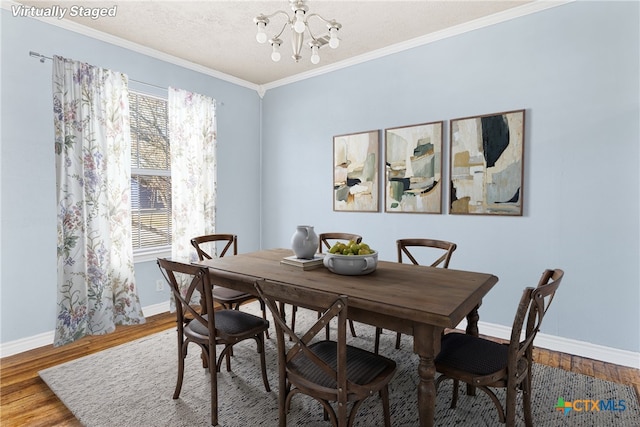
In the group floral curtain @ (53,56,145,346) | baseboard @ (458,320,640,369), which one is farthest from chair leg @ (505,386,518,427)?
floral curtain @ (53,56,145,346)

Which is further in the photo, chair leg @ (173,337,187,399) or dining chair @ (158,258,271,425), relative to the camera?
chair leg @ (173,337,187,399)

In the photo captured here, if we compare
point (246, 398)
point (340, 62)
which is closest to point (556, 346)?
point (246, 398)

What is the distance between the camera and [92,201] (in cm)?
302

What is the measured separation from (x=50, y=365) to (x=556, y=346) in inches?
149

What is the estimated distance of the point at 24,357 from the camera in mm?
2643

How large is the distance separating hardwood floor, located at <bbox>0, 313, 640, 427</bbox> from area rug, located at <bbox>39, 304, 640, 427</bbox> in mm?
70

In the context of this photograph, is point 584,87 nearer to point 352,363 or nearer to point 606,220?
point 606,220

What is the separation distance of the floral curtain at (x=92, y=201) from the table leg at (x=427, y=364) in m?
2.82

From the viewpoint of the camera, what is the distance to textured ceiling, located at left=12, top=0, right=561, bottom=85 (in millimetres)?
2674

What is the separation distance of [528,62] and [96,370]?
3.94m

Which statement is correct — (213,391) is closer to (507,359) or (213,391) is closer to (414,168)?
(507,359)

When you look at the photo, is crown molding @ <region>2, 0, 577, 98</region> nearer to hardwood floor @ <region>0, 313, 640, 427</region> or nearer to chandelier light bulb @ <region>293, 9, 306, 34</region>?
chandelier light bulb @ <region>293, 9, 306, 34</region>

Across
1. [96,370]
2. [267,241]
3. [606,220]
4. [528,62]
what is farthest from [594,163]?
[96,370]

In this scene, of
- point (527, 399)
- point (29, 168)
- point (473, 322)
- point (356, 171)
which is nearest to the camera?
point (527, 399)
